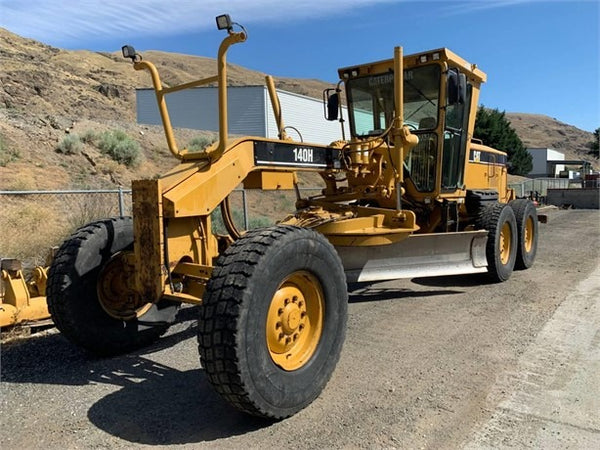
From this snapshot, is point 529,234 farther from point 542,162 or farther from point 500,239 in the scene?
point 542,162

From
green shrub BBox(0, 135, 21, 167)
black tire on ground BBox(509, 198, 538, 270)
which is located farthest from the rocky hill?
black tire on ground BBox(509, 198, 538, 270)

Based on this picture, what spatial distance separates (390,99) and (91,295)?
457 cm

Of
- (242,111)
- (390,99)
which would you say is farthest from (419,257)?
(242,111)

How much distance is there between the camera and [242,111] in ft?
108

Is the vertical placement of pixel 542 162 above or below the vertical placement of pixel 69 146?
above

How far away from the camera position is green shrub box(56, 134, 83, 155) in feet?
54.9

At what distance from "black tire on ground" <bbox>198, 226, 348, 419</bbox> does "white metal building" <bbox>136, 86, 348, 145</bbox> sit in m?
28.4

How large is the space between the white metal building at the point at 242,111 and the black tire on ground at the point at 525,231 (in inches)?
930

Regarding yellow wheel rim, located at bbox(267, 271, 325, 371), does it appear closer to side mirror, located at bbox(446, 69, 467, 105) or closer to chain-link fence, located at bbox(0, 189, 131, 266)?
side mirror, located at bbox(446, 69, 467, 105)

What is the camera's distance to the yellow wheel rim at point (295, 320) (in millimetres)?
3535

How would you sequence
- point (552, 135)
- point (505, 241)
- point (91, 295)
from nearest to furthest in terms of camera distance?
1. point (91, 295)
2. point (505, 241)
3. point (552, 135)

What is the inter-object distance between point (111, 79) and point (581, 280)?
67.0 m

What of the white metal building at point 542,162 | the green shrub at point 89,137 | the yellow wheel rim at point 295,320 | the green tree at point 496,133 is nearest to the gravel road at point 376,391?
the yellow wheel rim at point 295,320

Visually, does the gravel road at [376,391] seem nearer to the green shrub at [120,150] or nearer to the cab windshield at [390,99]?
the cab windshield at [390,99]
